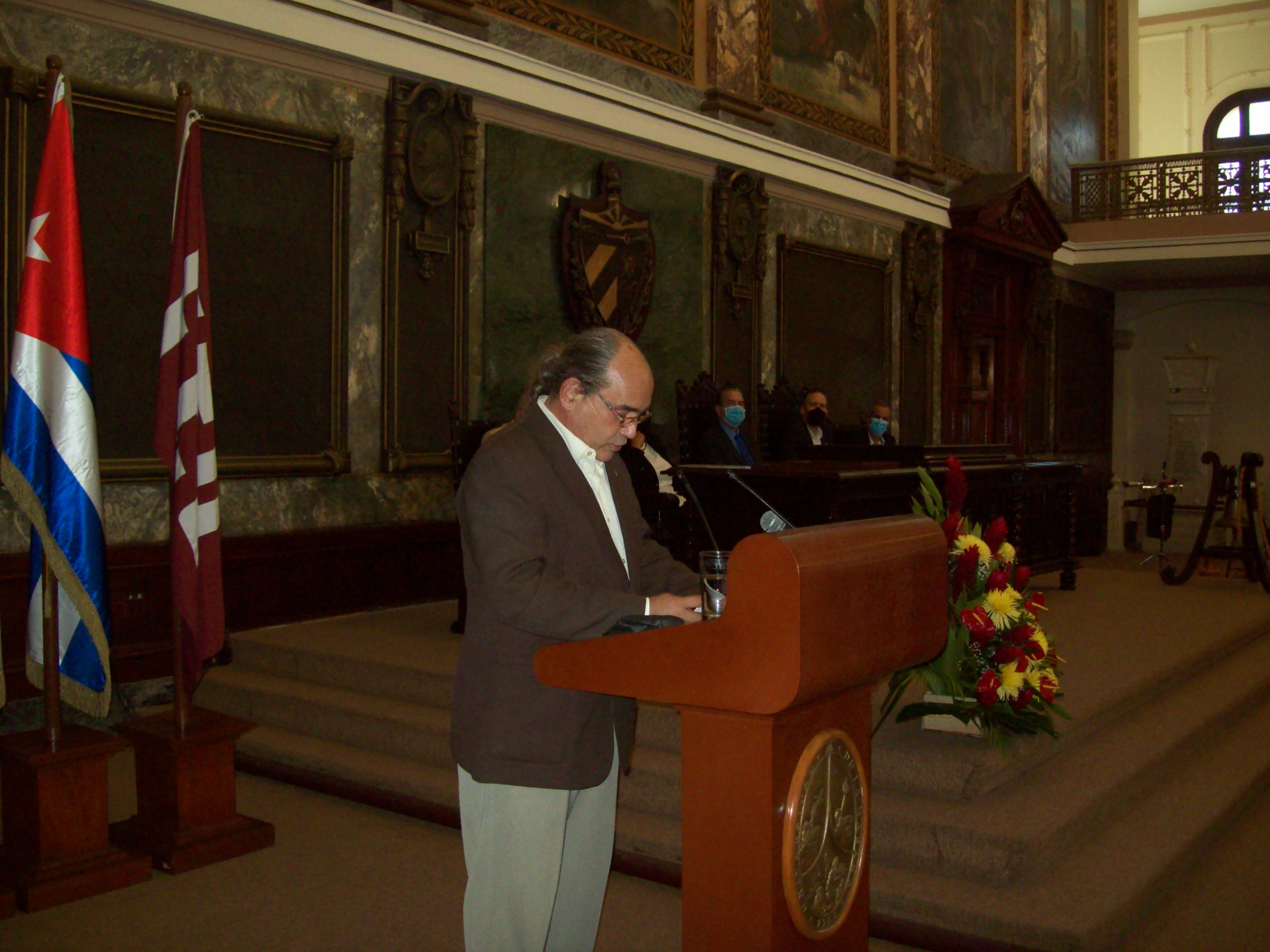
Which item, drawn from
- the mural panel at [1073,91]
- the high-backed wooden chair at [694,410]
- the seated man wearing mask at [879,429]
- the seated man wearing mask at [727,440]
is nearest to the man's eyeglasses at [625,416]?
the seated man wearing mask at [727,440]

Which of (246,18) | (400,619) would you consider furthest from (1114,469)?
(246,18)

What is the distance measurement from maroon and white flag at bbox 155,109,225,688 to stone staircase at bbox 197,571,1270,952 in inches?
42.9

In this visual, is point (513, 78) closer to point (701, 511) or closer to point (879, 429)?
point (879, 429)

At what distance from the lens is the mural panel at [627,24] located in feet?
25.0

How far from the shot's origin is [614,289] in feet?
26.3

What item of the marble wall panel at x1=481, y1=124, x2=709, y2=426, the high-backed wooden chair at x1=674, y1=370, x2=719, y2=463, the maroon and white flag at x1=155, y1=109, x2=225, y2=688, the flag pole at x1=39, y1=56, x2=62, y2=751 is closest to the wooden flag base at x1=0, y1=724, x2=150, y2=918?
the flag pole at x1=39, y1=56, x2=62, y2=751

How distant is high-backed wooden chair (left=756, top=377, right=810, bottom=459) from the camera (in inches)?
366

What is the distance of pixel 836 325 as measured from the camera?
10742mm

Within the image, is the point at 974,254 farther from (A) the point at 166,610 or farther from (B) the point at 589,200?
(A) the point at 166,610

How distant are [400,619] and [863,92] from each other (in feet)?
24.5

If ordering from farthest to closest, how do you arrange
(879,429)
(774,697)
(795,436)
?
1. (879,429)
2. (795,436)
3. (774,697)

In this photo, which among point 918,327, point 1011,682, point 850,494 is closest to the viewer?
point 1011,682

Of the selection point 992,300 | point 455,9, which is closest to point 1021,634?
point 455,9

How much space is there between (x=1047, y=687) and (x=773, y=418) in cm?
552
